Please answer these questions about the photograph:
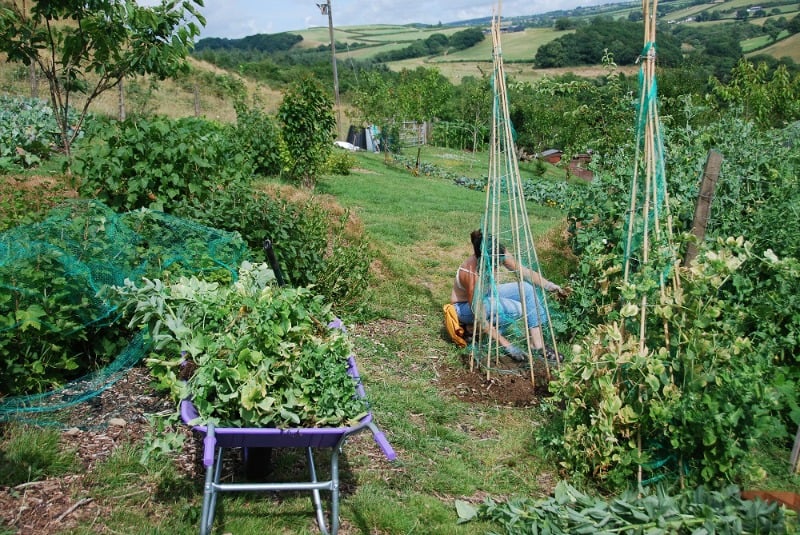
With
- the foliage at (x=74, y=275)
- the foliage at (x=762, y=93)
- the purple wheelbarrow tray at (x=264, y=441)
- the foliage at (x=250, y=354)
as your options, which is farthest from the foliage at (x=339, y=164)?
the purple wheelbarrow tray at (x=264, y=441)

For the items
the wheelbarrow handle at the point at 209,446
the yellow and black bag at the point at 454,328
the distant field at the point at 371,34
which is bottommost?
the yellow and black bag at the point at 454,328

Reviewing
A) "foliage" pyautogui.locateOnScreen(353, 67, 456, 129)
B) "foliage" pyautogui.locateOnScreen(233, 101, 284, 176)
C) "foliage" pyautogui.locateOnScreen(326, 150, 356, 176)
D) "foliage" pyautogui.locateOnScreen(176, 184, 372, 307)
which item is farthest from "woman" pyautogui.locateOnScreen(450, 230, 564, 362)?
"foliage" pyautogui.locateOnScreen(353, 67, 456, 129)

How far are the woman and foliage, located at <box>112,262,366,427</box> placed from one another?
1.80 meters

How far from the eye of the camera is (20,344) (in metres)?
3.40

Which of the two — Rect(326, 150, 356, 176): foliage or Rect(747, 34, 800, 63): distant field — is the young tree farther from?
Rect(747, 34, 800, 63): distant field

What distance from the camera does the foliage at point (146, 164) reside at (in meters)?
5.03

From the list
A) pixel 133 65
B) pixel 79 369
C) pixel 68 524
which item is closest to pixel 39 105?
pixel 133 65

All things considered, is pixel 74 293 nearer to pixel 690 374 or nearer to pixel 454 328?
pixel 454 328

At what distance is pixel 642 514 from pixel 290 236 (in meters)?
3.48

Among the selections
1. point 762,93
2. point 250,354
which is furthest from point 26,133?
point 762,93

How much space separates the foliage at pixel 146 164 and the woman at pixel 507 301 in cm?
222

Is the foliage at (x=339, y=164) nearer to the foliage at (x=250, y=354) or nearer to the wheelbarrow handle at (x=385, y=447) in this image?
the foliage at (x=250, y=354)

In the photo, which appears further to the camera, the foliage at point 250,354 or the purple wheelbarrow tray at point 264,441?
the foliage at point 250,354

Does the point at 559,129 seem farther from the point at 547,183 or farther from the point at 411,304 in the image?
the point at 411,304
